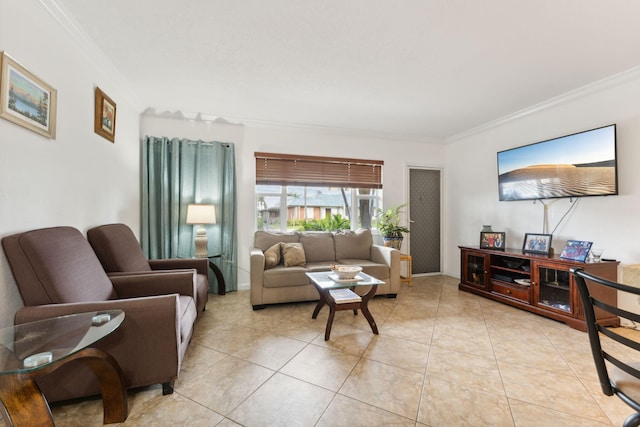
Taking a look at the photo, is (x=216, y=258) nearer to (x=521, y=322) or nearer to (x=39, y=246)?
(x=39, y=246)

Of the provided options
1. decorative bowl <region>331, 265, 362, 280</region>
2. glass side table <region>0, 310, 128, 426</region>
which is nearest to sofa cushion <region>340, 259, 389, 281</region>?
decorative bowl <region>331, 265, 362, 280</region>

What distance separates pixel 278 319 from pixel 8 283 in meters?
1.93

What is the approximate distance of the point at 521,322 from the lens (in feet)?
8.99

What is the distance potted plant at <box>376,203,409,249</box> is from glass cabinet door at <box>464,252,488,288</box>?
0.91 metres

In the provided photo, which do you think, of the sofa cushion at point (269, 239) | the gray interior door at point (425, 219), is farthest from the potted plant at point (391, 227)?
the sofa cushion at point (269, 239)

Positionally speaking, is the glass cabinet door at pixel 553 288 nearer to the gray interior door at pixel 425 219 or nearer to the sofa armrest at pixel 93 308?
the gray interior door at pixel 425 219

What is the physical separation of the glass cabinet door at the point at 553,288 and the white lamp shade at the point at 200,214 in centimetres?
371

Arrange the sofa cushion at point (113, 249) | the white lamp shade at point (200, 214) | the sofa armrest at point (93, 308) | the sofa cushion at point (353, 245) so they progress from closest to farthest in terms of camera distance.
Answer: the sofa armrest at point (93, 308), the sofa cushion at point (113, 249), the white lamp shade at point (200, 214), the sofa cushion at point (353, 245)

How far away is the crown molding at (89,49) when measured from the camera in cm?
180

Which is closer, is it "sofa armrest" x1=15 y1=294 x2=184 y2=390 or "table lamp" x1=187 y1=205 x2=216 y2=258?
"sofa armrest" x1=15 y1=294 x2=184 y2=390

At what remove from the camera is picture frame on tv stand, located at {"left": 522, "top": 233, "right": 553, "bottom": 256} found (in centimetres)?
306

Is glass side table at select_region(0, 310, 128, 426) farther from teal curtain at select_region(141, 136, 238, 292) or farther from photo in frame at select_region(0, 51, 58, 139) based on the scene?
teal curtain at select_region(141, 136, 238, 292)

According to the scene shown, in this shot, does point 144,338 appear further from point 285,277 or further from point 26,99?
point 285,277

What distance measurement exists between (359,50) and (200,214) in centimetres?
248
